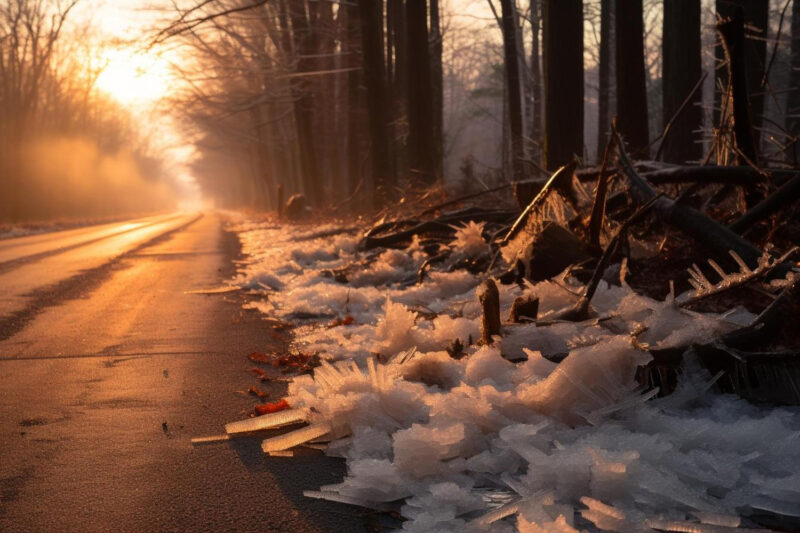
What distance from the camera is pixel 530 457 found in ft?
5.95

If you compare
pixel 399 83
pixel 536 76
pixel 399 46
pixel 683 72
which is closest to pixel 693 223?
pixel 683 72

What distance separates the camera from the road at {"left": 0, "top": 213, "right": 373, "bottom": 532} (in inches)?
71.1

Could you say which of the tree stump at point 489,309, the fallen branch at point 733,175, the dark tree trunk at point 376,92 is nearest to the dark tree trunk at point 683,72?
the dark tree trunk at point 376,92

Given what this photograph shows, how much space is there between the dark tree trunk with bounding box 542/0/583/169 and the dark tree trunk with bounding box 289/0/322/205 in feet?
39.6

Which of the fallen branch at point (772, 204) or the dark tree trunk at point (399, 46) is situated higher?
the dark tree trunk at point (399, 46)

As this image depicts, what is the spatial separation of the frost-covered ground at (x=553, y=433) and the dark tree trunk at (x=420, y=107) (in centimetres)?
1031

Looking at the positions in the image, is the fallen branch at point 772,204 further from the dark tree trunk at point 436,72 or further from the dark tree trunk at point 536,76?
the dark tree trunk at point 536,76

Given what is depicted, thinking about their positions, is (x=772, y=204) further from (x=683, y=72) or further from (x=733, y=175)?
(x=683, y=72)

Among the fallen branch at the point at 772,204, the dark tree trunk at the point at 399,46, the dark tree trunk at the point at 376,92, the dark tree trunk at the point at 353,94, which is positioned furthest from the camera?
the dark tree trunk at the point at 399,46

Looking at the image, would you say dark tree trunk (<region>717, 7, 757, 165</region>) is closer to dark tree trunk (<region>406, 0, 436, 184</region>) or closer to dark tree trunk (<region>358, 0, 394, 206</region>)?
dark tree trunk (<region>406, 0, 436, 184</region>)

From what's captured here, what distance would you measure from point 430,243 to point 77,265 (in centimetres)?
533

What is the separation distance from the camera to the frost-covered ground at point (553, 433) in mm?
1608

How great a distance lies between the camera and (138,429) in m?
2.48

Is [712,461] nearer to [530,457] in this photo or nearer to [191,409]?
[530,457]
